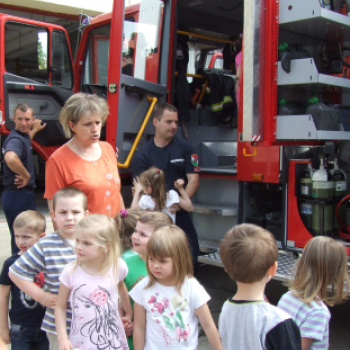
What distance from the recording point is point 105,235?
2.04 meters

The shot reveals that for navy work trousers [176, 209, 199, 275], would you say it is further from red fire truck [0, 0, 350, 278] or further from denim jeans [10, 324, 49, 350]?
denim jeans [10, 324, 49, 350]

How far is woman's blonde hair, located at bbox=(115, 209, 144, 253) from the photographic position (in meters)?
2.39

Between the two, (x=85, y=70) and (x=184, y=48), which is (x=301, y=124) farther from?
(x=85, y=70)

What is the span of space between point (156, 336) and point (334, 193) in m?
2.11

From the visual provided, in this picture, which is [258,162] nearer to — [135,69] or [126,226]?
[135,69]

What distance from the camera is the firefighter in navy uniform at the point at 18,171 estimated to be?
4.24 meters

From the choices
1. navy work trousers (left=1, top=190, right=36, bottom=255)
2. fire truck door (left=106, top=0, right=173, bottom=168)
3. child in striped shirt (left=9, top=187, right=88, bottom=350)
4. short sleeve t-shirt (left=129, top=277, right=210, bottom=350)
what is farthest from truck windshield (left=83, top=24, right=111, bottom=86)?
short sleeve t-shirt (left=129, top=277, right=210, bottom=350)

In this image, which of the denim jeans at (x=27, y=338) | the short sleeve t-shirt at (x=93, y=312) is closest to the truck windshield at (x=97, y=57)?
the denim jeans at (x=27, y=338)

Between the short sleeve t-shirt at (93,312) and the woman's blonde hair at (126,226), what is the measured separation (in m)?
0.36

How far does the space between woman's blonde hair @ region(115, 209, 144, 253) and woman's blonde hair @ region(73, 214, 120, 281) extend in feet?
0.96

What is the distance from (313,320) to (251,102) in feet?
6.02

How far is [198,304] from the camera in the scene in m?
1.90

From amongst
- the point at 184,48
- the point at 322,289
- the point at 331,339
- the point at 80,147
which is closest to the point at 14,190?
the point at 80,147

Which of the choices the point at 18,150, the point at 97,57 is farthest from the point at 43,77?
the point at 18,150
